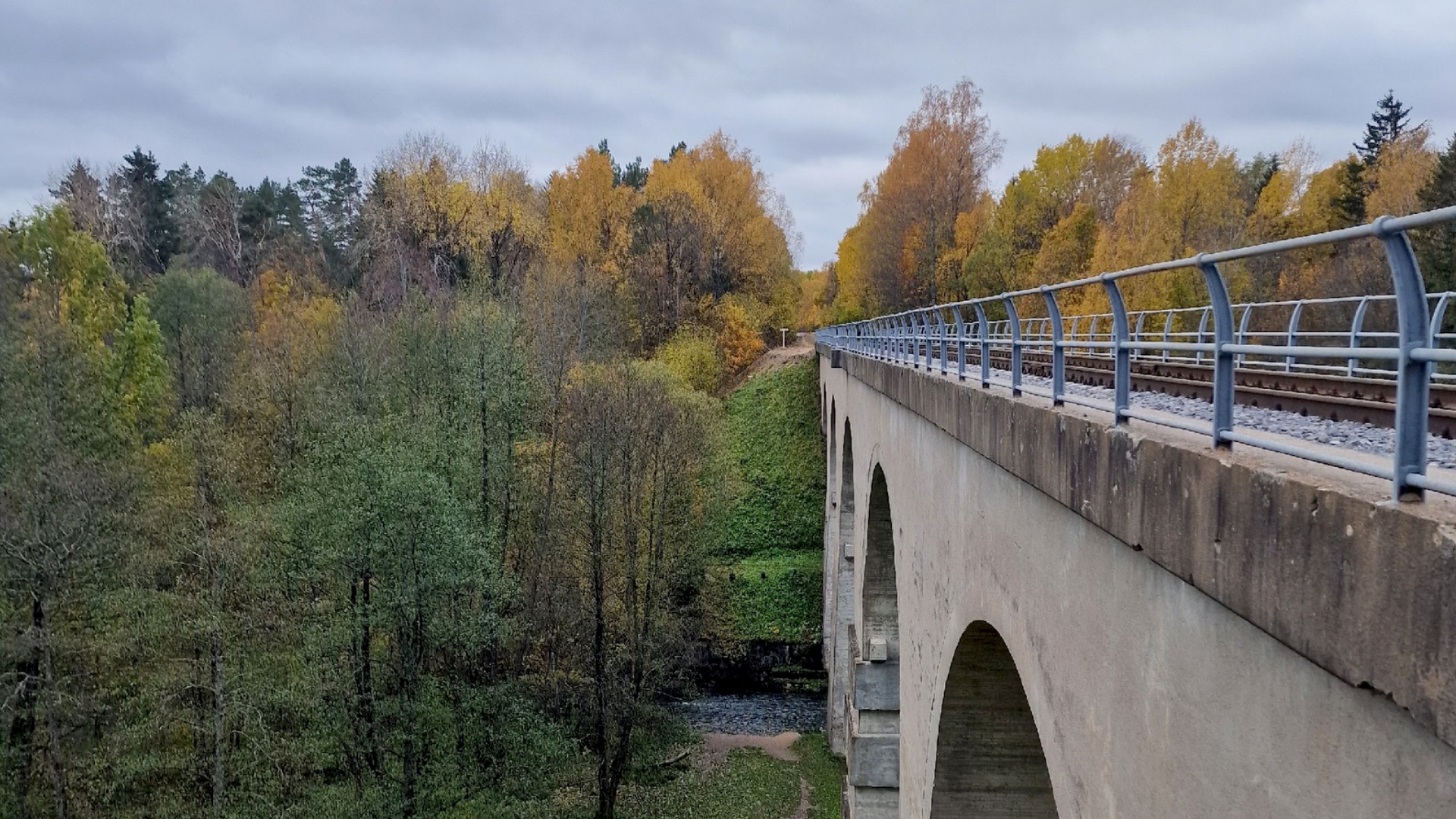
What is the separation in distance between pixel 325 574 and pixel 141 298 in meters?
22.2

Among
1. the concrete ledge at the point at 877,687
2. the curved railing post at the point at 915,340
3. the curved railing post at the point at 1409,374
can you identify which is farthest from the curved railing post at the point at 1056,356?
the concrete ledge at the point at 877,687

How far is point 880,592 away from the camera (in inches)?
655

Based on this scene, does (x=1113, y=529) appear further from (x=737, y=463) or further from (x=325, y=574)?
(x=737, y=463)

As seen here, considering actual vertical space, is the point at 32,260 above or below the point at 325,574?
above

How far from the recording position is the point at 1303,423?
521 cm

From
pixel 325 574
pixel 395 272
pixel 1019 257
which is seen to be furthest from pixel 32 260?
pixel 1019 257

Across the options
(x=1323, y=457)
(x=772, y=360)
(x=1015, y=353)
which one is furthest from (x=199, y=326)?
(x=1323, y=457)

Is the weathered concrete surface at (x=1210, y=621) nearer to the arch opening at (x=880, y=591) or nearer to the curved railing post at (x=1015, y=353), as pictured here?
the curved railing post at (x=1015, y=353)

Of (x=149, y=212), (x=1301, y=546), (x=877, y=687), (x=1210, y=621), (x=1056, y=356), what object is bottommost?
(x=877, y=687)

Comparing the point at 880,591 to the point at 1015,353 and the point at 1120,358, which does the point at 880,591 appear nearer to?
the point at 1015,353

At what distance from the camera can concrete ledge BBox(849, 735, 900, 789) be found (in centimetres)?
1716

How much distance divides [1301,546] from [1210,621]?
2.14ft

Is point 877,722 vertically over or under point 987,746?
under

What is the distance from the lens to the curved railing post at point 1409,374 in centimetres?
227
